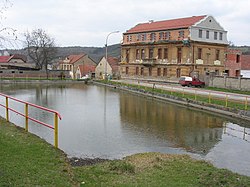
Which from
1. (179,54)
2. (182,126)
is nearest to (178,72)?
(179,54)

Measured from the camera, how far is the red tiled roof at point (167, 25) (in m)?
47.7

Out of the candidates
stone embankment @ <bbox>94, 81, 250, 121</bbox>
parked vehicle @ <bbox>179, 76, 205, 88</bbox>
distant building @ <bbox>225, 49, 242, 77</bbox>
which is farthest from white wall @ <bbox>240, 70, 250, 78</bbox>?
stone embankment @ <bbox>94, 81, 250, 121</bbox>

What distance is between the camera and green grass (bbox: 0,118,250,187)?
7038mm

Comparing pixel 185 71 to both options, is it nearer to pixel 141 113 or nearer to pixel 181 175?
pixel 141 113

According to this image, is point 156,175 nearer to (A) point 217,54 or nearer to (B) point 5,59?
(A) point 217,54

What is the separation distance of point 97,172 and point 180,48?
41.8m

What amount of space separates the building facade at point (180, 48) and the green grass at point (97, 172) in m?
35.6

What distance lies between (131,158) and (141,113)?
12546mm

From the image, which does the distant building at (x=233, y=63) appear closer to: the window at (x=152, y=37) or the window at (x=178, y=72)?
the window at (x=178, y=72)

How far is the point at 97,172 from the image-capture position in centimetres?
816

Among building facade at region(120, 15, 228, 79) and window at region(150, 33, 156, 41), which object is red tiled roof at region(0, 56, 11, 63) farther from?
window at region(150, 33, 156, 41)

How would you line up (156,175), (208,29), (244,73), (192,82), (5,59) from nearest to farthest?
(156,175) < (192,82) < (208,29) < (244,73) < (5,59)

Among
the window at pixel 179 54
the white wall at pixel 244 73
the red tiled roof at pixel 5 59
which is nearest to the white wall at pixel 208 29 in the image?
the window at pixel 179 54

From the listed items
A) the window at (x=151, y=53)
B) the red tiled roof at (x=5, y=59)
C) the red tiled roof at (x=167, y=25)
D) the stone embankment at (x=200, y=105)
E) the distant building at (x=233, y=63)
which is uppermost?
the red tiled roof at (x=167, y=25)
